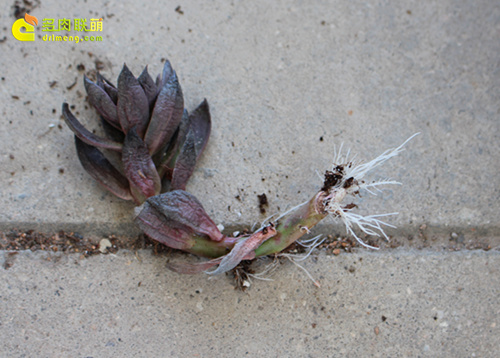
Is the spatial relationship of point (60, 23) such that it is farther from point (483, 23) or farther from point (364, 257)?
point (483, 23)

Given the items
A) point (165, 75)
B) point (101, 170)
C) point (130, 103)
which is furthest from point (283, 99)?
point (101, 170)

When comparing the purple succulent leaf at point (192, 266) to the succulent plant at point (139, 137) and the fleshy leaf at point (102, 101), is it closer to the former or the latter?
the succulent plant at point (139, 137)

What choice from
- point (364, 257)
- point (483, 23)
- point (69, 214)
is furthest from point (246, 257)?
point (483, 23)

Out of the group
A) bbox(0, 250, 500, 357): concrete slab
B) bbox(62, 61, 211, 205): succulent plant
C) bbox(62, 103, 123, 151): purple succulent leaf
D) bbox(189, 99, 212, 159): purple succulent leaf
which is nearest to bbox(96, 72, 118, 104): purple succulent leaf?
bbox(62, 61, 211, 205): succulent plant

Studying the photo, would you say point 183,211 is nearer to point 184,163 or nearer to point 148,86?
point 184,163

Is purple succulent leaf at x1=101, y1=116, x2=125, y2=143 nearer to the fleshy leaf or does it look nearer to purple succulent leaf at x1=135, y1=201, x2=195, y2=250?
the fleshy leaf
